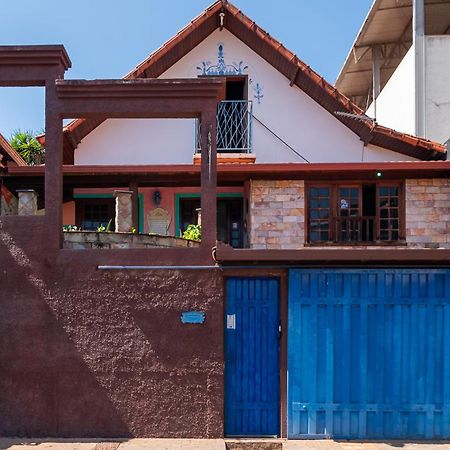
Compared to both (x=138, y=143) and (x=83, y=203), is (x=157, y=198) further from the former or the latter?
(x=83, y=203)

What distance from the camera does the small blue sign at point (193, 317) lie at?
6953mm

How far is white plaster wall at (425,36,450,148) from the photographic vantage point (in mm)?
12227

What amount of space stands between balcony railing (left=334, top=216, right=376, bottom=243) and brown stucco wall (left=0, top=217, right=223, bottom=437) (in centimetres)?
445

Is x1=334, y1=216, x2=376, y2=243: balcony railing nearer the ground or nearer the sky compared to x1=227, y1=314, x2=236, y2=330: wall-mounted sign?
nearer the sky

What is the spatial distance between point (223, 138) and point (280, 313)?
227 inches

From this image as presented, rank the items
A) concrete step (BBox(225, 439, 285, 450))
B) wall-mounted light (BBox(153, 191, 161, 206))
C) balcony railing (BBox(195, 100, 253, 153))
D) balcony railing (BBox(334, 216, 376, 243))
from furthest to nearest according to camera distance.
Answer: balcony railing (BBox(195, 100, 253, 153)) → wall-mounted light (BBox(153, 191, 161, 206)) → balcony railing (BBox(334, 216, 376, 243)) → concrete step (BBox(225, 439, 285, 450))

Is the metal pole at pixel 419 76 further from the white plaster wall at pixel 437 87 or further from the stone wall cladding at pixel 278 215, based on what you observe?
the stone wall cladding at pixel 278 215

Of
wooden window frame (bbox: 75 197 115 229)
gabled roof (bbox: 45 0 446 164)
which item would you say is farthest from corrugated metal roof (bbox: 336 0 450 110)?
wooden window frame (bbox: 75 197 115 229)

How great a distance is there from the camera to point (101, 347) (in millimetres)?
6980

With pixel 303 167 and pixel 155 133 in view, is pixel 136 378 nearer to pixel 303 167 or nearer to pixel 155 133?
pixel 303 167

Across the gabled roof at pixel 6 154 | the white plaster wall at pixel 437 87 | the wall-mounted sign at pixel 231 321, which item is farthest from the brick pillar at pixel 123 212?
the white plaster wall at pixel 437 87

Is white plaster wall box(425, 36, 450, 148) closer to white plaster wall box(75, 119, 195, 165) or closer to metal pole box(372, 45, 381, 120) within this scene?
metal pole box(372, 45, 381, 120)

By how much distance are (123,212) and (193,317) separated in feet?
8.43

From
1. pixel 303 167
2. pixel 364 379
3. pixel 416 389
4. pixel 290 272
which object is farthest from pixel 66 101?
pixel 416 389
